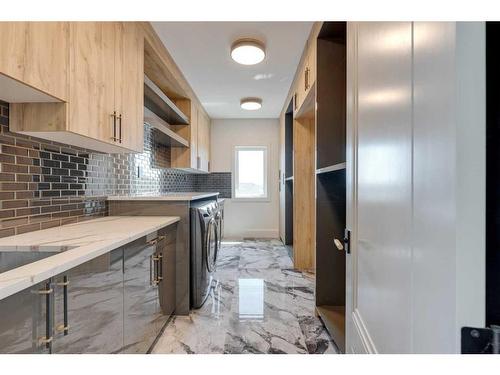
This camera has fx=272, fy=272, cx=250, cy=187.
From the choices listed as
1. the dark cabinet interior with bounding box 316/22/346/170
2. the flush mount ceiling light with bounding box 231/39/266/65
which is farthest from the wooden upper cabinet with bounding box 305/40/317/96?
the flush mount ceiling light with bounding box 231/39/266/65

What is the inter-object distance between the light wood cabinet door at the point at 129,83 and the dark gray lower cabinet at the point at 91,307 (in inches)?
36.7

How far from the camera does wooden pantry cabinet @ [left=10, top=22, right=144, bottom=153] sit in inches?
52.4

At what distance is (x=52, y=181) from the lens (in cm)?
164

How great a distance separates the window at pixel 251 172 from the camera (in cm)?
567

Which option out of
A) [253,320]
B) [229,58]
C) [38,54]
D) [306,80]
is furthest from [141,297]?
[229,58]

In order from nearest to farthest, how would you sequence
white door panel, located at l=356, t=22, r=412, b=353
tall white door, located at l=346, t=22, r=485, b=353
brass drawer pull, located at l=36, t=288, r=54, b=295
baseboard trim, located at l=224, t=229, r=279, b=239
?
tall white door, located at l=346, t=22, r=485, b=353 → white door panel, located at l=356, t=22, r=412, b=353 → brass drawer pull, located at l=36, t=288, r=54, b=295 → baseboard trim, located at l=224, t=229, r=279, b=239

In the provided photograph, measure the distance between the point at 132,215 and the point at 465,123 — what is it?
7.50ft

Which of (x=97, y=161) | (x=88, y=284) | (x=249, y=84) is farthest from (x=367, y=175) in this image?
(x=249, y=84)

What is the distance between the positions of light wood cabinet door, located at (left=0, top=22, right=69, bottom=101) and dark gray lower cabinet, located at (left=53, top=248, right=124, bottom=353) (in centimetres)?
78

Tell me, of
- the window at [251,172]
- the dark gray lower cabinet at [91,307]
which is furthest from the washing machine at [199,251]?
the window at [251,172]

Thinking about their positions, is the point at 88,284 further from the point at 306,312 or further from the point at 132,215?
the point at 306,312

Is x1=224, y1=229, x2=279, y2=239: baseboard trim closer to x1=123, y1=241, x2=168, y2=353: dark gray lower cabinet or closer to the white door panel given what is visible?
x1=123, y1=241, x2=168, y2=353: dark gray lower cabinet
